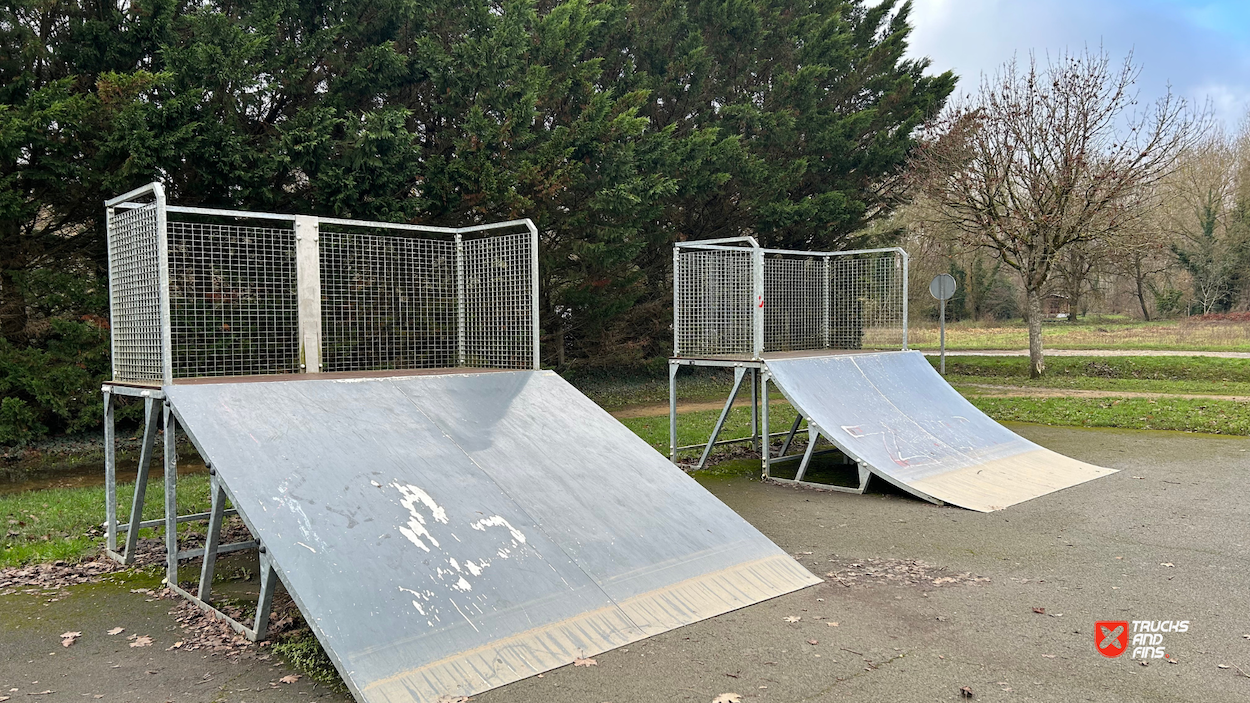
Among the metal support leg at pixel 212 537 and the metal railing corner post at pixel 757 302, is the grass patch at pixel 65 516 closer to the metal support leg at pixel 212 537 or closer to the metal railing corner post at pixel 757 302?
the metal support leg at pixel 212 537

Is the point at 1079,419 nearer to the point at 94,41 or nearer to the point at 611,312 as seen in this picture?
the point at 611,312

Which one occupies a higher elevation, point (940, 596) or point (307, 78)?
point (307, 78)

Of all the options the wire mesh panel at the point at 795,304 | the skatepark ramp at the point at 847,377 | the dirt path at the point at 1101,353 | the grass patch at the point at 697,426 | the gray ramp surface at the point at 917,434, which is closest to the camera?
the gray ramp surface at the point at 917,434

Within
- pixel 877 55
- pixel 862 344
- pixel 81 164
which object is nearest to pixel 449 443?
pixel 862 344

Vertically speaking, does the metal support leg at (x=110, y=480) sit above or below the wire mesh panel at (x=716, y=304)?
below

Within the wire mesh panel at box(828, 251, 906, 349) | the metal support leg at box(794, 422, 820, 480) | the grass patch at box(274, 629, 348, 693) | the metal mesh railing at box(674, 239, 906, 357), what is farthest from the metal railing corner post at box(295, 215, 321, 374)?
the wire mesh panel at box(828, 251, 906, 349)

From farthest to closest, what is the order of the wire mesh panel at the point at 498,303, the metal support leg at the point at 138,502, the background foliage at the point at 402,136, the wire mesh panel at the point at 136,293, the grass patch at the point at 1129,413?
the grass patch at the point at 1129,413 < the background foliage at the point at 402,136 < the wire mesh panel at the point at 498,303 < the metal support leg at the point at 138,502 < the wire mesh panel at the point at 136,293

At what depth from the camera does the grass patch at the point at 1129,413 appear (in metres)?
11.9

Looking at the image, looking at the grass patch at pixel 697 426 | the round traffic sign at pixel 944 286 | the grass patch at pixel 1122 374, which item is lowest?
the grass patch at pixel 697 426

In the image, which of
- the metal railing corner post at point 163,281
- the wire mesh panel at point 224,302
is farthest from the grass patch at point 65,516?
the metal railing corner post at point 163,281

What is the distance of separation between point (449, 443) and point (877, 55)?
64.2 feet

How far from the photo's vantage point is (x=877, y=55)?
21094 mm

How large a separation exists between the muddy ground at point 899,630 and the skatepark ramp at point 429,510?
25 cm

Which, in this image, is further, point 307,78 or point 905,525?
point 307,78
